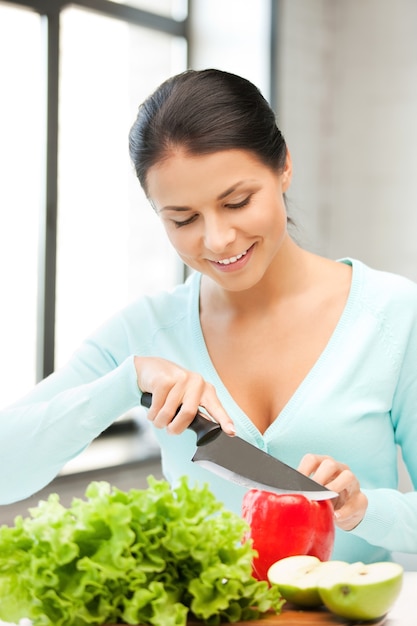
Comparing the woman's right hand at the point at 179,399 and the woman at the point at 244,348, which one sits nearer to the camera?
the woman's right hand at the point at 179,399

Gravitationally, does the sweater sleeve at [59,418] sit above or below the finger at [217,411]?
below

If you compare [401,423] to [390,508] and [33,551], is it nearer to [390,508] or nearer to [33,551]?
[390,508]

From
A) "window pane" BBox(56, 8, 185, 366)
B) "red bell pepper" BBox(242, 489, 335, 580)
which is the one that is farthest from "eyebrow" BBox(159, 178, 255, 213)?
"window pane" BBox(56, 8, 185, 366)

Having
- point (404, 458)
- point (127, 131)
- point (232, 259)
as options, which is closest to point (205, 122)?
point (232, 259)

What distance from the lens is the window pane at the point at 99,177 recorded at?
10.5ft

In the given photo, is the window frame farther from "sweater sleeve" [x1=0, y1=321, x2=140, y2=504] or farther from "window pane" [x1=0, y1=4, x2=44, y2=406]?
"sweater sleeve" [x1=0, y1=321, x2=140, y2=504]

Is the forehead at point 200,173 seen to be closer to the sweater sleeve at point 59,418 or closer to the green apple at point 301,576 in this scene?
the sweater sleeve at point 59,418

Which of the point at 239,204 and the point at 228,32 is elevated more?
the point at 228,32

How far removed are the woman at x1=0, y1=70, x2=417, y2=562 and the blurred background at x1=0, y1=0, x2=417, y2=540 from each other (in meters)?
1.08

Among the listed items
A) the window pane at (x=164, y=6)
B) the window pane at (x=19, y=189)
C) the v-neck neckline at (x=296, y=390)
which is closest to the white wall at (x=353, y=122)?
the window pane at (x=164, y=6)

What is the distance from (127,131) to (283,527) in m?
2.52

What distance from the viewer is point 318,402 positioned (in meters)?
1.49

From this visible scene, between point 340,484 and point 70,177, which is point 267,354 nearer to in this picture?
point 340,484

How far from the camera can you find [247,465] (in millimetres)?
1132
